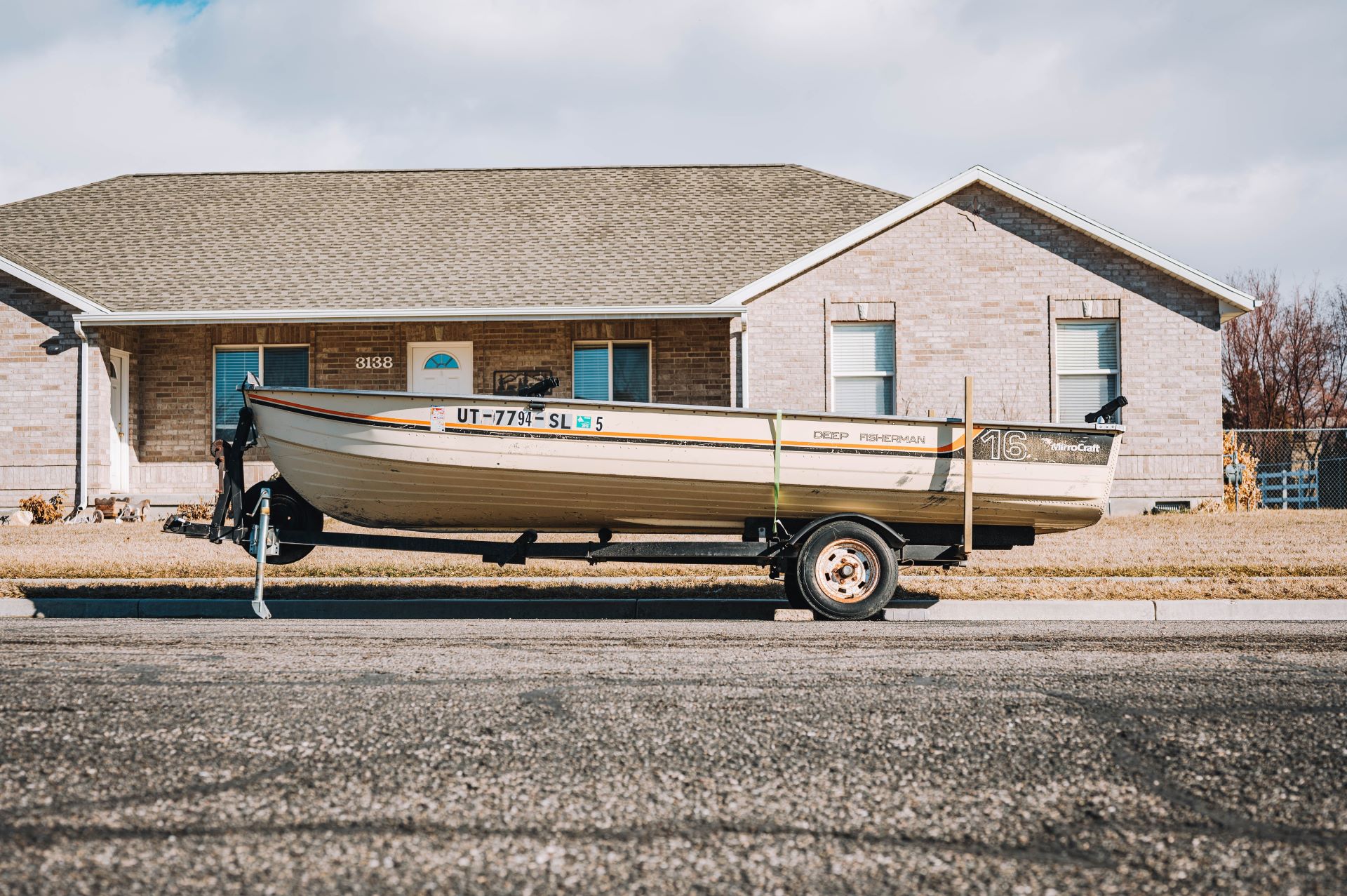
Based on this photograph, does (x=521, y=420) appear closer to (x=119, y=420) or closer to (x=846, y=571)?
(x=846, y=571)

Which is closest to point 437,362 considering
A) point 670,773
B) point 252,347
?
point 252,347

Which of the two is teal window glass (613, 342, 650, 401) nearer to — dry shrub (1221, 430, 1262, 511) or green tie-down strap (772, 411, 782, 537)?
green tie-down strap (772, 411, 782, 537)

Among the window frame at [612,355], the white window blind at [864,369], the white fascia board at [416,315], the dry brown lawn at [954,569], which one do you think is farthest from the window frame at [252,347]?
the white window blind at [864,369]

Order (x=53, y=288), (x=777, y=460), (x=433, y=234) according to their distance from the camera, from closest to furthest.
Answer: (x=777, y=460)
(x=53, y=288)
(x=433, y=234)

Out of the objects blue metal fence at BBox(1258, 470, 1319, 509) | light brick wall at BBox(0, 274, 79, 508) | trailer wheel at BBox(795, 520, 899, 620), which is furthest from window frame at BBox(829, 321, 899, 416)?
light brick wall at BBox(0, 274, 79, 508)

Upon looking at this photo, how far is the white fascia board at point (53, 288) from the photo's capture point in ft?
55.9

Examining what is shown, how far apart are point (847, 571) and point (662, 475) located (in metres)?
Answer: 1.67

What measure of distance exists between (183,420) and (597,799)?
1664 centimetres

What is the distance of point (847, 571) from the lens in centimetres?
930

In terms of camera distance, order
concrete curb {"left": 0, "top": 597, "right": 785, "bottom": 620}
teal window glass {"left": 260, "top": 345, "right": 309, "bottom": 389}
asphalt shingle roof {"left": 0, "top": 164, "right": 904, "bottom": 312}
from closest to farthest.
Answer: concrete curb {"left": 0, "top": 597, "right": 785, "bottom": 620}, asphalt shingle roof {"left": 0, "top": 164, "right": 904, "bottom": 312}, teal window glass {"left": 260, "top": 345, "right": 309, "bottom": 389}

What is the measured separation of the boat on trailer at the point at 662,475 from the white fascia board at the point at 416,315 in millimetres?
7531

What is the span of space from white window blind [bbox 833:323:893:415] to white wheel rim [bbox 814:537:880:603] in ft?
27.6

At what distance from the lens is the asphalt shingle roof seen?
17.8 meters

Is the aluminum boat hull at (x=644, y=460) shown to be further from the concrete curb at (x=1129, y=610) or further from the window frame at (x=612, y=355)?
the window frame at (x=612, y=355)
